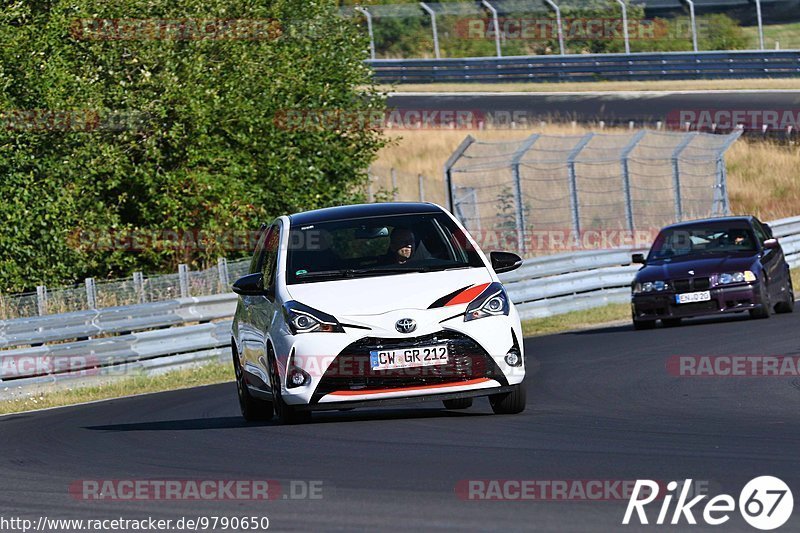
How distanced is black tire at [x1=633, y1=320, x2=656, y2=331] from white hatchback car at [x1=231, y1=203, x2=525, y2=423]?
9216mm

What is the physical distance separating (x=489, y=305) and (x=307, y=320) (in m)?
1.26

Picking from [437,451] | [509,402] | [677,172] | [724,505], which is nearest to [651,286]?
[509,402]

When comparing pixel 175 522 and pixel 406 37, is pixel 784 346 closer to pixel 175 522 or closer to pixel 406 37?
pixel 175 522

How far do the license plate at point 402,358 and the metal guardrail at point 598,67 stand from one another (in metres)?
35.7

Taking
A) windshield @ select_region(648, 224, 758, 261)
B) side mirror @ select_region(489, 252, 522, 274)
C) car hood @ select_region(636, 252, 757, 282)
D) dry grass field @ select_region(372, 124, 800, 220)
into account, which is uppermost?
side mirror @ select_region(489, 252, 522, 274)

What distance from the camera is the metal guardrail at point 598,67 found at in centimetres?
4450

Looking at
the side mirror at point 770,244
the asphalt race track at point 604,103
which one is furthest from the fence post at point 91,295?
the asphalt race track at point 604,103

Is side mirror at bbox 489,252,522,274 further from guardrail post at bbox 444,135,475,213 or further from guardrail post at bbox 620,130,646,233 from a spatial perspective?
guardrail post at bbox 620,130,646,233

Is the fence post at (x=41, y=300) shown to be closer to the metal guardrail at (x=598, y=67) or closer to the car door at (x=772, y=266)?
the car door at (x=772, y=266)

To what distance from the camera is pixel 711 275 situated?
63.8 feet

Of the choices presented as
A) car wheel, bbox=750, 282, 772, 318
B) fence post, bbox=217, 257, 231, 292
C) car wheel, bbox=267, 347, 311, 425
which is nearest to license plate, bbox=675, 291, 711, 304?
car wheel, bbox=750, 282, 772, 318

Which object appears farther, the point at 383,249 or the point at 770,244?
the point at 770,244

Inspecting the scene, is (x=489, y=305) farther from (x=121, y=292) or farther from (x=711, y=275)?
(x=121, y=292)

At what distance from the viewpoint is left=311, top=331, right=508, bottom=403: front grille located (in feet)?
33.6
